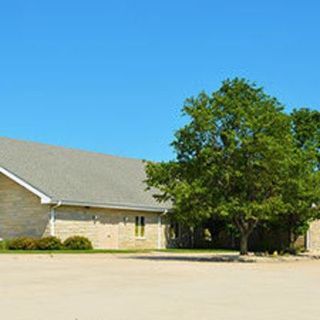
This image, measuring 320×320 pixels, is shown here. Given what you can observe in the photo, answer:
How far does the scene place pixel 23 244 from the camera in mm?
37094

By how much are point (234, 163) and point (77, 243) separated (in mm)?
11370

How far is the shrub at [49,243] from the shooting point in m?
36.9

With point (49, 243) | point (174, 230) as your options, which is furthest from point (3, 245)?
point (174, 230)

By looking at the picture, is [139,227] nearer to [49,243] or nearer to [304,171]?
[49,243]

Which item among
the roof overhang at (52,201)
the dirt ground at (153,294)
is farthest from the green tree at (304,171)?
the roof overhang at (52,201)

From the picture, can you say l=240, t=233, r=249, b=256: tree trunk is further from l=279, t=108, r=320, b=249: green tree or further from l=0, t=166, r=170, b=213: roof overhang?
l=0, t=166, r=170, b=213: roof overhang

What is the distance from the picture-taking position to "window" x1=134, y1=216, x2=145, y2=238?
45125 mm

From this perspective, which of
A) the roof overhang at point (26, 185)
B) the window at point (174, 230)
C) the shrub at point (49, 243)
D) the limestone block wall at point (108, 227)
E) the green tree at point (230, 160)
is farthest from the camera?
the window at point (174, 230)

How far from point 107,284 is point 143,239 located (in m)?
28.2

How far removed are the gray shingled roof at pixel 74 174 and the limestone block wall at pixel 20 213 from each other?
101 centimetres

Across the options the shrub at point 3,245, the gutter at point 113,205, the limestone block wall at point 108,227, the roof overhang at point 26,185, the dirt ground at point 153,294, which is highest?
the roof overhang at point 26,185

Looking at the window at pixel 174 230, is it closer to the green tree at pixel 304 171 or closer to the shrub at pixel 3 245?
the green tree at pixel 304 171

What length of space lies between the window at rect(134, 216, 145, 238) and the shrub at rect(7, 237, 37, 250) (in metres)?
9.01

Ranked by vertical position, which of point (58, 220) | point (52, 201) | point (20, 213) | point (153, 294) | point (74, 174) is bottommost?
point (153, 294)
